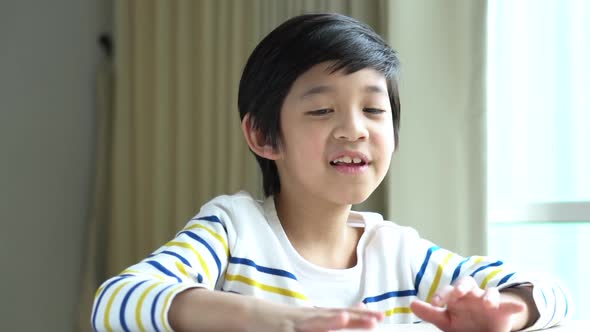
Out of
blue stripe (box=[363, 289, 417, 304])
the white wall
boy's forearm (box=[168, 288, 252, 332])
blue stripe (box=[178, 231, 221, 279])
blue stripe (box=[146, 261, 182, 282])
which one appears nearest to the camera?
boy's forearm (box=[168, 288, 252, 332])

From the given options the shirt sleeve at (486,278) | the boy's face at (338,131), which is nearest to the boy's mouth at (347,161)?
the boy's face at (338,131)

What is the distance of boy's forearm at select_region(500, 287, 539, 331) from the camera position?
92 centimetres

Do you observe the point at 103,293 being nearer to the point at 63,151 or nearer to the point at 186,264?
the point at 186,264

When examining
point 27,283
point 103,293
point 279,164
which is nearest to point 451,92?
point 279,164

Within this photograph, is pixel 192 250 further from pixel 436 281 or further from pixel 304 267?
pixel 436 281

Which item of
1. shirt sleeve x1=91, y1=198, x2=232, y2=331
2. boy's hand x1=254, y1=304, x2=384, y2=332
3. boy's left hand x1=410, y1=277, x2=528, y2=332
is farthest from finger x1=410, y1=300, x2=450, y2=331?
shirt sleeve x1=91, y1=198, x2=232, y2=331

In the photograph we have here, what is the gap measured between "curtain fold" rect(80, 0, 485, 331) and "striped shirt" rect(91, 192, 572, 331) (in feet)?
2.07

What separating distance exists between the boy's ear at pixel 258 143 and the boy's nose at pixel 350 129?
14 centimetres

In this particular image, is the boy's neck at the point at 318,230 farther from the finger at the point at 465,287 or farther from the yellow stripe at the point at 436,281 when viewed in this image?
the finger at the point at 465,287

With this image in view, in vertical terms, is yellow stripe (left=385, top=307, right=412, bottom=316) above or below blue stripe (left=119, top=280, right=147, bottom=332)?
below

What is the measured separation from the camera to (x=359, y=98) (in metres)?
1.09

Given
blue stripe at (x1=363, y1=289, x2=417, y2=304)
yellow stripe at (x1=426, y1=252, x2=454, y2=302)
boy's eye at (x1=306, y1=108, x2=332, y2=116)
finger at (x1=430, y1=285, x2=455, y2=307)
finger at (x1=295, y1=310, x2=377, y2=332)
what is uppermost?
boy's eye at (x1=306, y1=108, x2=332, y2=116)

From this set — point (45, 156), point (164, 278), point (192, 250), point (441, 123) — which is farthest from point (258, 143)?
point (45, 156)

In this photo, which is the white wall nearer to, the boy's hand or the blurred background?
the blurred background
